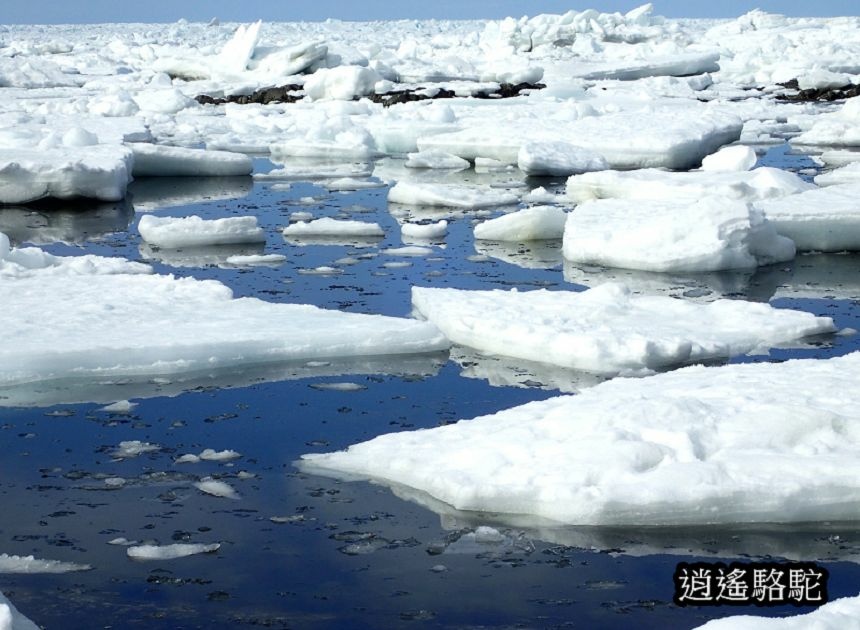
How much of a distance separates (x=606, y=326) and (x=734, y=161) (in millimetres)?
5632

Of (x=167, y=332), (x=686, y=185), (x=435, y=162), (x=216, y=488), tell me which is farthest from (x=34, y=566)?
(x=435, y=162)

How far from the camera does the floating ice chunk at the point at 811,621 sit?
8.72 feet

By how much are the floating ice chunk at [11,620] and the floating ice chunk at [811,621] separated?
4.56 ft

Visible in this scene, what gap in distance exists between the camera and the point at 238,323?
17.6 ft

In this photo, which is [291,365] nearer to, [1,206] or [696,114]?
[1,206]

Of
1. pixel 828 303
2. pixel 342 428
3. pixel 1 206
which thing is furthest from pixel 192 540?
pixel 1 206

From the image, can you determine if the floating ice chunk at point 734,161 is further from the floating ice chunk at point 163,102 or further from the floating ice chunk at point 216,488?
the floating ice chunk at point 163,102

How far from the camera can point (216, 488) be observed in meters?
3.83

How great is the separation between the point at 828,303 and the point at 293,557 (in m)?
3.89

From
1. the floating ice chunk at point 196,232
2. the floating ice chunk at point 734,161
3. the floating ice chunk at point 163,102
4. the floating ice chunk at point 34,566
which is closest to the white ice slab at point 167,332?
the floating ice chunk at point 34,566

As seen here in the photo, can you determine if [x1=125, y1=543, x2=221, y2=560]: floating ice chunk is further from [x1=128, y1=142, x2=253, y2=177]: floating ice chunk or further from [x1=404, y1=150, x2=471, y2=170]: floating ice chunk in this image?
[x1=404, y1=150, x2=471, y2=170]: floating ice chunk

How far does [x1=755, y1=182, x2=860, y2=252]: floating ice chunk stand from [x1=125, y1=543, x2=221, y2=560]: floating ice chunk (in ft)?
16.7

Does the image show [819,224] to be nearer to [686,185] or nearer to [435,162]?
[686,185]

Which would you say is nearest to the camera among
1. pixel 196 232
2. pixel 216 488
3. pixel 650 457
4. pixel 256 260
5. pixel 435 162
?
pixel 650 457
